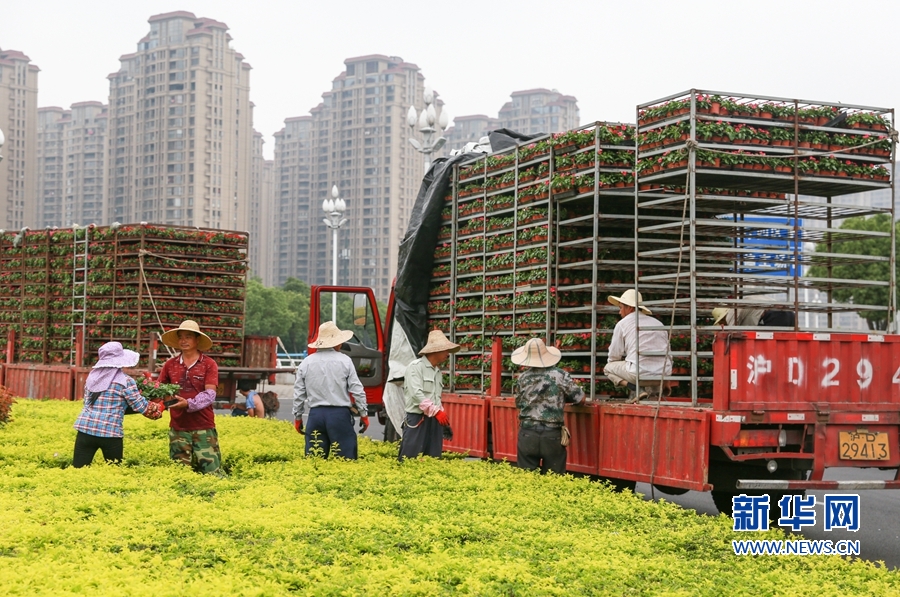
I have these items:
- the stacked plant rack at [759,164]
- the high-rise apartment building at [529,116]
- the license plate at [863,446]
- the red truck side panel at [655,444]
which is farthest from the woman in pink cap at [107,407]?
the high-rise apartment building at [529,116]

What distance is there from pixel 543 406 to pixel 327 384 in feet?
7.32

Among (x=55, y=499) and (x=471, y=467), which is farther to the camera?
(x=471, y=467)

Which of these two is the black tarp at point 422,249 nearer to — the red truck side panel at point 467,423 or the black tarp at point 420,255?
the black tarp at point 420,255

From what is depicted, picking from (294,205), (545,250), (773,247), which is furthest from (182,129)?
(773,247)

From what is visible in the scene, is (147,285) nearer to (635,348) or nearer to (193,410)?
(193,410)

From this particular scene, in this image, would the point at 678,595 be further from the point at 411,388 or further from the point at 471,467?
the point at 411,388

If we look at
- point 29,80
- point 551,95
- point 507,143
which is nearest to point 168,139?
→ point 29,80

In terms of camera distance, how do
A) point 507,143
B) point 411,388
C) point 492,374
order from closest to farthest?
point 411,388 → point 492,374 → point 507,143

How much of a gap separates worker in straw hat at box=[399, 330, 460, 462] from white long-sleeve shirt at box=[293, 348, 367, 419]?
61 centimetres

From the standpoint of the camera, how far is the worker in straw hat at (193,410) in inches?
398

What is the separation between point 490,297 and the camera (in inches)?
516

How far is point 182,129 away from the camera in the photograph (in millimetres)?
113125

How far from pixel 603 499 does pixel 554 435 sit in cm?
212

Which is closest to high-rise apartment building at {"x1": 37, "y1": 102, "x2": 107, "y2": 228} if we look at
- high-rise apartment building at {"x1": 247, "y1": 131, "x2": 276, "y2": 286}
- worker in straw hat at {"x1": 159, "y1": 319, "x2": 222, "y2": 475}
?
high-rise apartment building at {"x1": 247, "y1": 131, "x2": 276, "y2": 286}
